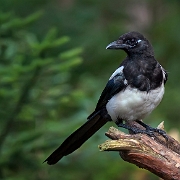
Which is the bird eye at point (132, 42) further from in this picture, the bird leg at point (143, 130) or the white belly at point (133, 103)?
the bird leg at point (143, 130)

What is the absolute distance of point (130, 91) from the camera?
15.6 ft

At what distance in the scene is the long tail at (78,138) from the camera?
4.83m

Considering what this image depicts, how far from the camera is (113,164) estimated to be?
6023mm

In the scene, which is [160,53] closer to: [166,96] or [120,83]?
[166,96]

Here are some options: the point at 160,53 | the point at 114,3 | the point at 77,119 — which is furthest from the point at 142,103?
the point at 114,3

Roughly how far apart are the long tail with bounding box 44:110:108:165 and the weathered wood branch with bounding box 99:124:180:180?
94cm

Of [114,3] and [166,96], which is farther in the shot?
[114,3]

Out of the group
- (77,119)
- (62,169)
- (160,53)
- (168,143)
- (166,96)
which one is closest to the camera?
(168,143)

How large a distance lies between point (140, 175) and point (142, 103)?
1768 mm

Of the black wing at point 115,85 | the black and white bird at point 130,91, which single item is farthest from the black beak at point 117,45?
the black wing at point 115,85

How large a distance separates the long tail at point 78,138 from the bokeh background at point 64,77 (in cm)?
24

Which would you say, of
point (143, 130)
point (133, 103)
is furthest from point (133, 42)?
point (143, 130)

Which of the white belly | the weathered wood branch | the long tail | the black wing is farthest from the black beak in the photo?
the weathered wood branch

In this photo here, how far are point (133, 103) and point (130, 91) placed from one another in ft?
0.30
